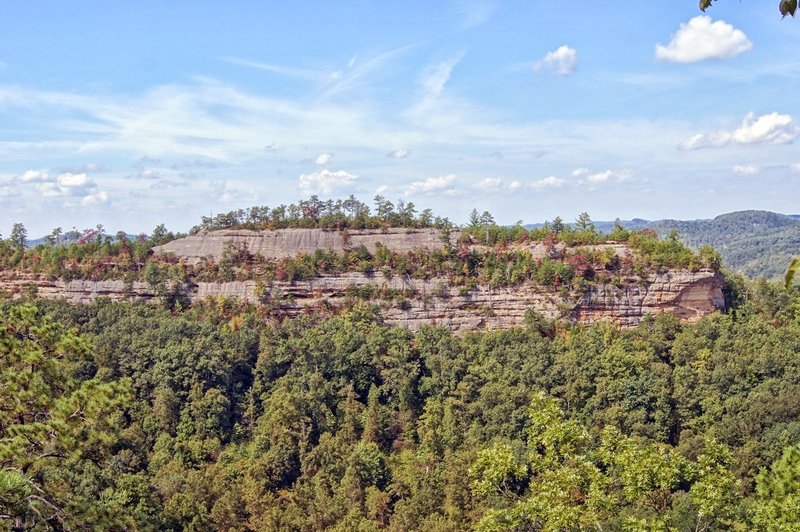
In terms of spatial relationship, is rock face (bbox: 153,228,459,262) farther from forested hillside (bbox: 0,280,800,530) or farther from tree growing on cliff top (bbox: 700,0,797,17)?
tree growing on cliff top (bbox: 700,0,797,17)

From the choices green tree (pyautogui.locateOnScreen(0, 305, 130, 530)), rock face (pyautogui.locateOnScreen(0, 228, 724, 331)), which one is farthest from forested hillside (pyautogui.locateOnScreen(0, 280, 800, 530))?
rock face (pyautogui.locateOnScreen(0, 228, 724, 331))

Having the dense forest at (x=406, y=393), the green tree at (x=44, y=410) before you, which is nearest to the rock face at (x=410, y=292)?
the dense forest at (x=406, y=393)

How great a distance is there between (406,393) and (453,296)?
28.3 feet

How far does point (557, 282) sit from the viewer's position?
46.0 m

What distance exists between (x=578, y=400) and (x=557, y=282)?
32.8ft

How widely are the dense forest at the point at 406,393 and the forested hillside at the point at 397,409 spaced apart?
0.38 feet

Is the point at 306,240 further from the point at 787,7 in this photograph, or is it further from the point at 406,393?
the point at 787,7

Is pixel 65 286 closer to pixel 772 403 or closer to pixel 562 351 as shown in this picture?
pixel 562 351

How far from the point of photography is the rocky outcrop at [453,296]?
4456 cm

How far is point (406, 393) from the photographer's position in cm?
4197

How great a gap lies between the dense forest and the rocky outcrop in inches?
33.2

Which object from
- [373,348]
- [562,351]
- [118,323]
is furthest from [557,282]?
[118,323]

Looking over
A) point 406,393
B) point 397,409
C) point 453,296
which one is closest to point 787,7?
point 406,393

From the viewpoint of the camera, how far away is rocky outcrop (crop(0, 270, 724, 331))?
4456 centimetres
